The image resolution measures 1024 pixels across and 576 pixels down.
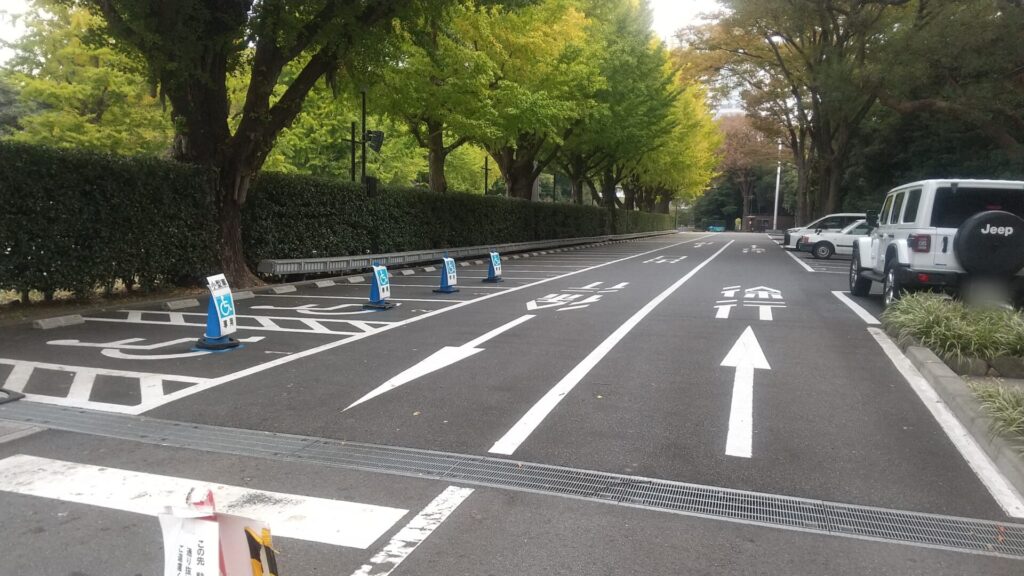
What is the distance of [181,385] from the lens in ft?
21.0

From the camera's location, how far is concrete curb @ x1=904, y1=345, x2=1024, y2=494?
440cm

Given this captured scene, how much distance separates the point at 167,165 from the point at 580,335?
8.30 meters

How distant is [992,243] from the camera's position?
361 inches

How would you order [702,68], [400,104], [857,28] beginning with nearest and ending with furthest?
[400,104] → [857,28] → [702,68]

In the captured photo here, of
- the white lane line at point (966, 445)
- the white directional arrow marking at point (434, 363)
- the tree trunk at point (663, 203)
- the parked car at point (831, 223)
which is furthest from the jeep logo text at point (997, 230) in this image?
the tree trunk at point (663, 203)

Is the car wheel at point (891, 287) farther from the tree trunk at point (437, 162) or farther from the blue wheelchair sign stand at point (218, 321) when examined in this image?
the tree trunk at point (437, 162)

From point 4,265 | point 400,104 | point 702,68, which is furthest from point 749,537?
point 702,68

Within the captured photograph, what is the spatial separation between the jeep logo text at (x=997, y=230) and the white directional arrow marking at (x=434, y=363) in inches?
269

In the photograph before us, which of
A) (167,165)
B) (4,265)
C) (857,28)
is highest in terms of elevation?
(857,28)

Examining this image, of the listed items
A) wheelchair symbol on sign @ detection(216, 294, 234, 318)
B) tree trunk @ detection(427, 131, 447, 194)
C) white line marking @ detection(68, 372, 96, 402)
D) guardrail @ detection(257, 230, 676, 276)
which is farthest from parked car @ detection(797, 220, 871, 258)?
white line marking @ detection(68, 372, 96, 402)

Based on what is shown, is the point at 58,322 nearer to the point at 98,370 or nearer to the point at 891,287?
the point at 98,370

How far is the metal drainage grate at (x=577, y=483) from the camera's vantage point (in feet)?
11.9

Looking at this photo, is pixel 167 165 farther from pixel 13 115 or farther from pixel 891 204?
pixel 13 115

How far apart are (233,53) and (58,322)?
269 inches
